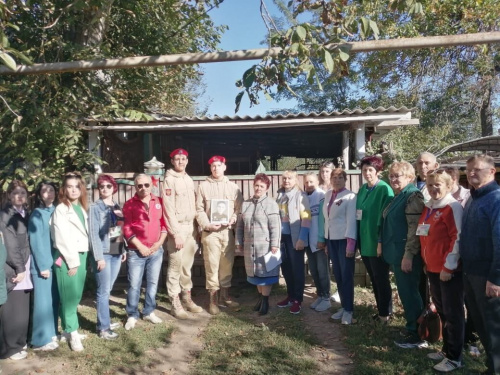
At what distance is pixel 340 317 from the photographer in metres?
4.87

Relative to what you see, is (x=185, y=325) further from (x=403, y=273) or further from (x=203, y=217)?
(x=403, y=273)

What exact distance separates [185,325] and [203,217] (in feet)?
4.45

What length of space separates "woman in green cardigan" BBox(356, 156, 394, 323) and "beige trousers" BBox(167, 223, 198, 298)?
2156mm

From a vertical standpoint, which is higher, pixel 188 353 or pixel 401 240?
pixel 401 240

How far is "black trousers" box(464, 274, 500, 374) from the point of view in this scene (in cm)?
305

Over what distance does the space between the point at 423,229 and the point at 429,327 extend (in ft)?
3.46

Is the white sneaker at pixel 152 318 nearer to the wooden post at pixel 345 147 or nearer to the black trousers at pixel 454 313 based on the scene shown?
the black trousers at pixel 454 313

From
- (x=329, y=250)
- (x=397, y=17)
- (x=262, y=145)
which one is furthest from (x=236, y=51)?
(x=397, y=17)

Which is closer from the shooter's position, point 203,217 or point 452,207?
point 452,207

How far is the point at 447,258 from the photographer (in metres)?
3.37

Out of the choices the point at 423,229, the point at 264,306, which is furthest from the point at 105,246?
the point at 423,229

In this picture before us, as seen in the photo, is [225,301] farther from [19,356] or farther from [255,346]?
[19,356]

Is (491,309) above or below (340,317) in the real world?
above

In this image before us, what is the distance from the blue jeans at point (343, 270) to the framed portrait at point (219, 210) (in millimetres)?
1384
